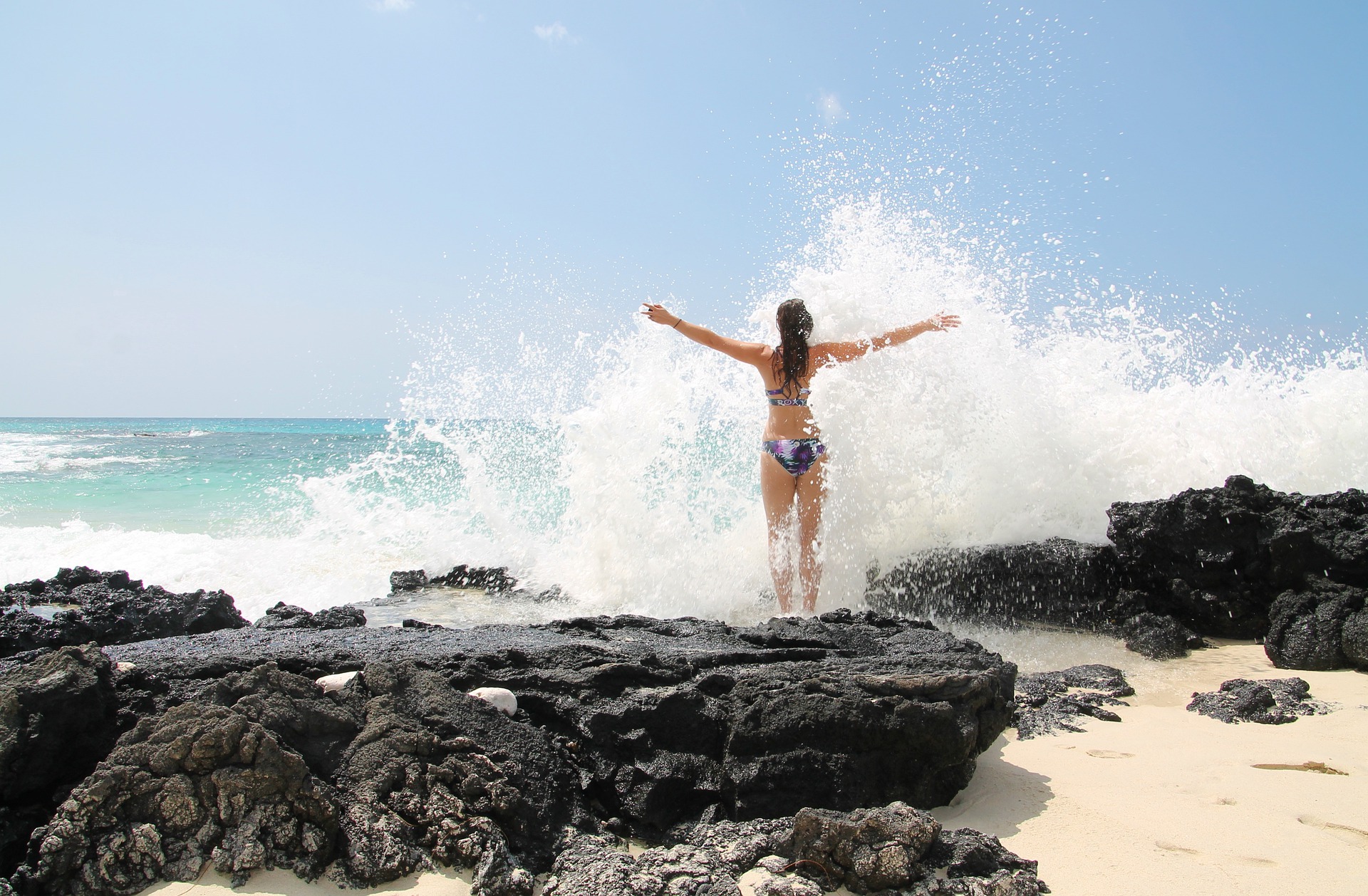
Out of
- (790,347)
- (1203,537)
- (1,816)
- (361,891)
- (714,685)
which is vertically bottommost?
(361,891)

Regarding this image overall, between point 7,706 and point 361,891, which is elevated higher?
point 7,706

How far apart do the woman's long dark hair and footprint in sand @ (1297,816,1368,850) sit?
3643 millimetres

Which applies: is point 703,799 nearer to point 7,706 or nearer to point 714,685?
point 714,685

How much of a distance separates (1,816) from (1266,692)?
4.41 meters

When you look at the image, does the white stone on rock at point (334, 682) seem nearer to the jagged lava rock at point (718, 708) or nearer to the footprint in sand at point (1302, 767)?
the jagged lava rock at point (718, 708)

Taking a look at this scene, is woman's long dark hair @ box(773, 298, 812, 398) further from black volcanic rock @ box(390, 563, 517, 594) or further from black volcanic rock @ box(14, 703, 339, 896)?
black volcanic rock @ box(14, 703, 339, 896)

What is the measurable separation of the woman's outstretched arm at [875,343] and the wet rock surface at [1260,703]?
2.70 meters

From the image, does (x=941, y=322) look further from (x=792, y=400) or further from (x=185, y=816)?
(x=185, y=816)

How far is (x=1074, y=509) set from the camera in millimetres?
5832

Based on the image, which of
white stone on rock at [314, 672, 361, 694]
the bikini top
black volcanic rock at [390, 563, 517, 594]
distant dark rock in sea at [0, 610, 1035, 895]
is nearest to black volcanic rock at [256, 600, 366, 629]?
distant dark rock in sea at [0, 610, 1035, 895]

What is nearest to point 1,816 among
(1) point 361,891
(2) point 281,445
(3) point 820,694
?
(1) point 361,891

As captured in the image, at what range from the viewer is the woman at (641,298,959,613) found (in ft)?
17.6

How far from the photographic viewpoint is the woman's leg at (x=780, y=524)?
540cm

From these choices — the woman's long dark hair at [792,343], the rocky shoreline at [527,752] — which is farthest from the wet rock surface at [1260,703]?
the woman's long dark hair at [792,343]
